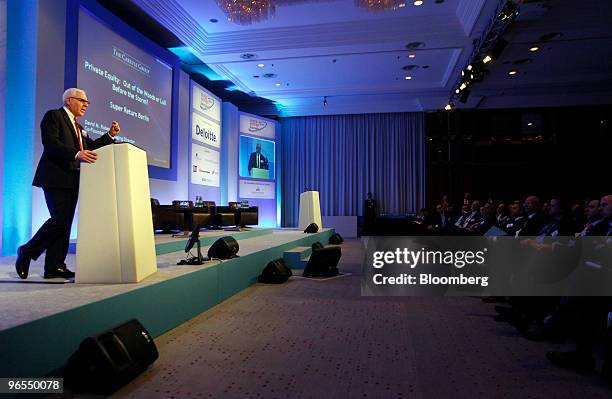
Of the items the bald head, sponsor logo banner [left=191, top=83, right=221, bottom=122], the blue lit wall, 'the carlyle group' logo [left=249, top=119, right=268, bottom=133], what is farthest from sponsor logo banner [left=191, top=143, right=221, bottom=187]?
the bald head

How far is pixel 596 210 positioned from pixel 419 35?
5161 millimetres

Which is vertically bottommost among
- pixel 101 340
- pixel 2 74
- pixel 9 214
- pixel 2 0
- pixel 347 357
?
pixel 347 357

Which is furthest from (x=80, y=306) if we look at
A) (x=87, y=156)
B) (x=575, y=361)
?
(x=575, y=361)

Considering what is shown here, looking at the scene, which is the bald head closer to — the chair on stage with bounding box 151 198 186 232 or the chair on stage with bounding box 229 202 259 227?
the chair on stage with bounding box 151 198 186 232

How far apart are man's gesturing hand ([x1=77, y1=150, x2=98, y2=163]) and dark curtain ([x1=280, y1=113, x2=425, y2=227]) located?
10.3 meters

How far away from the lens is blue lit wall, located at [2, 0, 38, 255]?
174 inches

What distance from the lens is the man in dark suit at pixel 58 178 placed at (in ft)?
8.20

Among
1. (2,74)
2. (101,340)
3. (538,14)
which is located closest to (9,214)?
(2,74)

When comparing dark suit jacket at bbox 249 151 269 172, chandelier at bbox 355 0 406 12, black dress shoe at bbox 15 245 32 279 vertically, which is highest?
chandelier at bbox 355 0 406 12

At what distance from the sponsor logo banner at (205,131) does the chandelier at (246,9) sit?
10.9 feet

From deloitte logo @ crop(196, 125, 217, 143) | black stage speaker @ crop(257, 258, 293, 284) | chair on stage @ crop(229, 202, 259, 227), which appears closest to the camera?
black stage speaker @ crop(257, 258, 293, 284)

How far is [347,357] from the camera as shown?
83.4 inches

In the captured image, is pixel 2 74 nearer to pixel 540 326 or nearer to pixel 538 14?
pixel 540 326

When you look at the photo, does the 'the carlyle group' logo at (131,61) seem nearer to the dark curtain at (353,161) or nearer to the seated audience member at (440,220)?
the seated audience member at (440,220)
